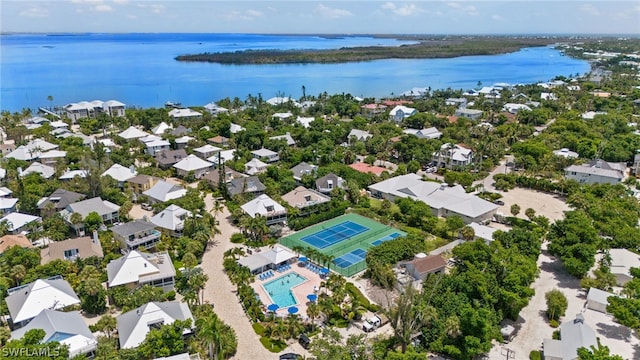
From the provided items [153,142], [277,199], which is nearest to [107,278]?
[277,199]

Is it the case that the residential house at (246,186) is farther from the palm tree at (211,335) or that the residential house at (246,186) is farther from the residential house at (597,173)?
the residential house at (597,173)

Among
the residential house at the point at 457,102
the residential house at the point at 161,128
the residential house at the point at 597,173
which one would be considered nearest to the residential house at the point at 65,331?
the residential house at the point at 161,128

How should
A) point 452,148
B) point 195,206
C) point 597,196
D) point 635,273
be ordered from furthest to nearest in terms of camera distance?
point 452,148 < point 597,196 < point 195,206 < point 635,273

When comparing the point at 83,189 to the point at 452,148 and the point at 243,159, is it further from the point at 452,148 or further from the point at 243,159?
the point at 452,148

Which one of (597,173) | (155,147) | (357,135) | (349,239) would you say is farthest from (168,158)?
(597,173)

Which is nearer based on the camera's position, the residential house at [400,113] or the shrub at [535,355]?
the shrub at [535,355]

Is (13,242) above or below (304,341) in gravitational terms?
above

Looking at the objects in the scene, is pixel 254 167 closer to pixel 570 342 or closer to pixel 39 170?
pixel 39 170
